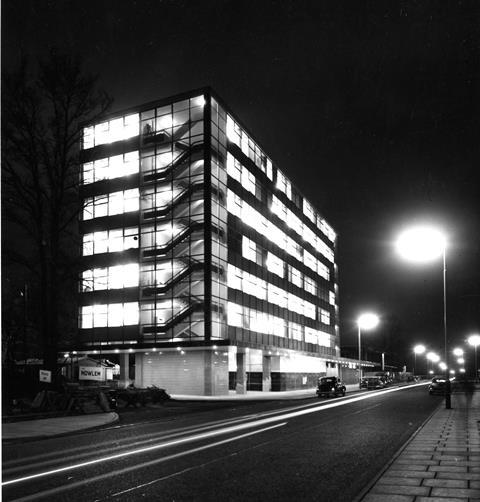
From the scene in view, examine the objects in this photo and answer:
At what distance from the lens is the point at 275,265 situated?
7681 centimetres

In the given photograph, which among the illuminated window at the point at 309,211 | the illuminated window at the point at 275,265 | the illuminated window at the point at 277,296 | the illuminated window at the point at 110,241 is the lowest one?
the illuminated window at the point at 277,296

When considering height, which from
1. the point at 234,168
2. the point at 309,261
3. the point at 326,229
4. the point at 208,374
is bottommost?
the point at 208,374

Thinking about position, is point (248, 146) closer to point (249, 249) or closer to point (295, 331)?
point (249, 249)

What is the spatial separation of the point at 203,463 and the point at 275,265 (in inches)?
2545

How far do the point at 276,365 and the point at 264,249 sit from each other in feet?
51.3

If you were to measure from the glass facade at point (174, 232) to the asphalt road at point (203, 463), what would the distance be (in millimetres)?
35780

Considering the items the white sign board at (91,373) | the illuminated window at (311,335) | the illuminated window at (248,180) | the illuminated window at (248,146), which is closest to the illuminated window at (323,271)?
the illuminated window at (311,335)

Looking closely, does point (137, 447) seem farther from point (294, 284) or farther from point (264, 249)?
point (294, 284)

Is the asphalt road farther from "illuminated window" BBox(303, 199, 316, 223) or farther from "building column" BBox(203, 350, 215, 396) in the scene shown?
"illuminated window" BBox(303, 199, 316, 223)

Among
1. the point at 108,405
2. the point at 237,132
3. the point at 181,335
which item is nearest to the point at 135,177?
the point at 237,132

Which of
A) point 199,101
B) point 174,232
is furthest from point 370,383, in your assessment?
point 199,101

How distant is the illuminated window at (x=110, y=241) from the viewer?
6212 centimetres

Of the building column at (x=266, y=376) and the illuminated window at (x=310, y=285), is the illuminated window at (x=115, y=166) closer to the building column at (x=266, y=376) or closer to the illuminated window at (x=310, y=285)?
the building column at (x=266, y=376)

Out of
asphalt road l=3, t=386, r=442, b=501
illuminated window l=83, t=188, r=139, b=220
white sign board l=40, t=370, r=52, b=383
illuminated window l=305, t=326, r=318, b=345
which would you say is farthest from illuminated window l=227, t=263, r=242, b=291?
asphalt road l=3, t=386, r=442, b=501
